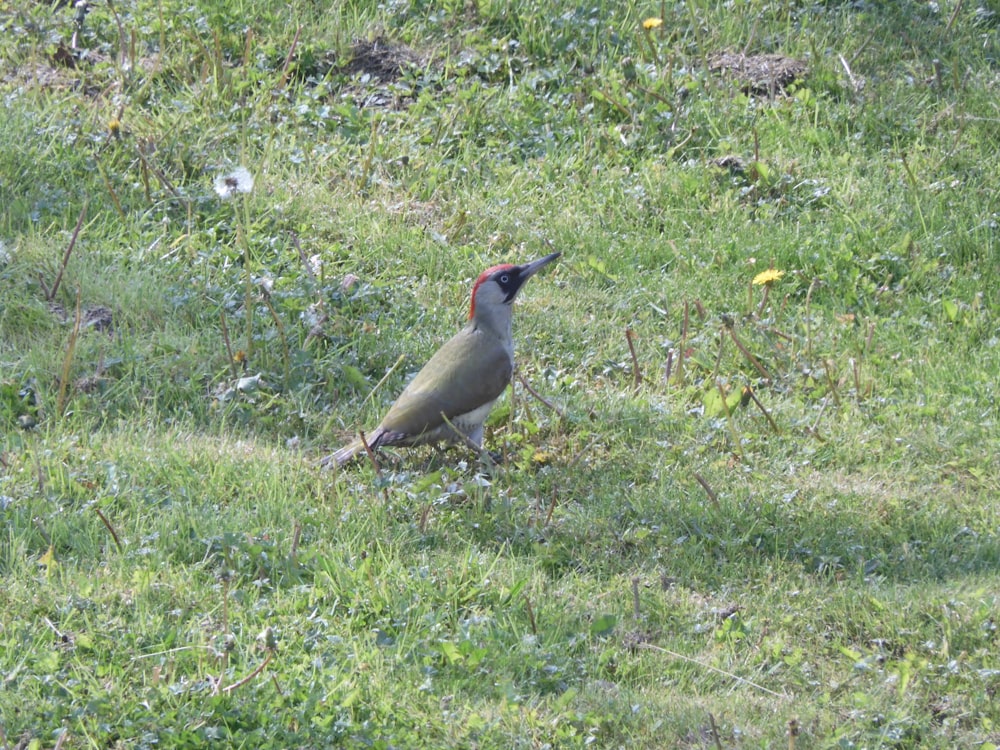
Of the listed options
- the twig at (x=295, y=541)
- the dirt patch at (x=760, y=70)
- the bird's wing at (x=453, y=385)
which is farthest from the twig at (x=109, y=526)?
the dirt patch at (x=760, y=70)

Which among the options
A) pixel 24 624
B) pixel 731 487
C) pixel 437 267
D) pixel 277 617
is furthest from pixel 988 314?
pixel 24 624

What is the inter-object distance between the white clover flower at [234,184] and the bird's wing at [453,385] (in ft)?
4.28

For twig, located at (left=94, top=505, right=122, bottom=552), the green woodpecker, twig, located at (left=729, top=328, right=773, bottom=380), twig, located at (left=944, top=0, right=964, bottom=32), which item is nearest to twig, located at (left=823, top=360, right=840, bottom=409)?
twig, located at (left=729, top=328, right=773, bottom=380)

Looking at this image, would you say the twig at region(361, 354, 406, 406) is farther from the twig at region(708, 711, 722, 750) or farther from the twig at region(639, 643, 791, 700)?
the twig at region(708, 711, 722, 750)

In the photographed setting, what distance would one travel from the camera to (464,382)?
5.89 m

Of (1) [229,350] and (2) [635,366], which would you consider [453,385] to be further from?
(1) [229,350]

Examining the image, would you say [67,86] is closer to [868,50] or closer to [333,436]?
[333,436]

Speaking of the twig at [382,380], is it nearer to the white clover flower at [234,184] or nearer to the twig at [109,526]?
the white clover flower at [234,184]

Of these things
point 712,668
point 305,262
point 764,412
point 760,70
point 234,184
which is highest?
point 760,70

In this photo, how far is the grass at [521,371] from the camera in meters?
4.53

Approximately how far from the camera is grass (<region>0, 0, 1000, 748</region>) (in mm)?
4527

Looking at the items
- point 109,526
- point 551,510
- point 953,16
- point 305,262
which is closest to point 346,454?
point 551,510

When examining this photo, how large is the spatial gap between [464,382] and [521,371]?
727 millimetres

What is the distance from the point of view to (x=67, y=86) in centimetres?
814
